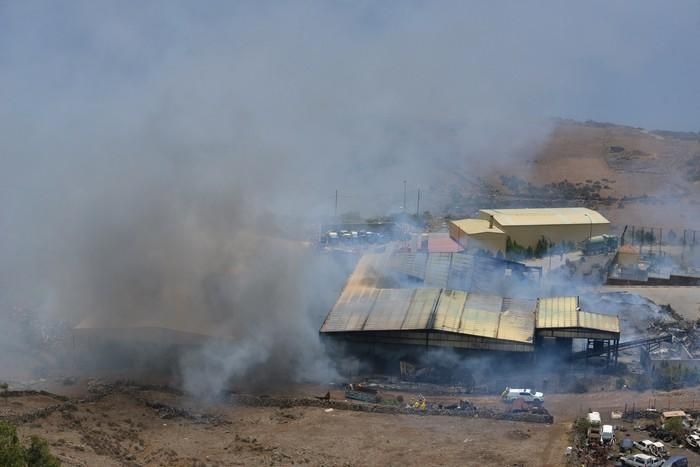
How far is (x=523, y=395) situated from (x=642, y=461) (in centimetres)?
468

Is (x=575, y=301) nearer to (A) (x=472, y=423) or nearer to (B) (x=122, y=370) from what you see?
(A) (x=472, y=423)

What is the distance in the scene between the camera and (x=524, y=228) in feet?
126

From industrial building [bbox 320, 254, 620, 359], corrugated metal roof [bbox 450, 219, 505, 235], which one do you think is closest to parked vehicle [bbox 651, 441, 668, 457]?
industrial building [bbox 320, 254, 620, 359]

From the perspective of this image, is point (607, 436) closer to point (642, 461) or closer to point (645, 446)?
point (645, 446)

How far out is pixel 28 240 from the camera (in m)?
36.0

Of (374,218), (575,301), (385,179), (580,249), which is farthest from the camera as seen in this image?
(385,179)

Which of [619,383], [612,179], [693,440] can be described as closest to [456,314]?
[619,383]

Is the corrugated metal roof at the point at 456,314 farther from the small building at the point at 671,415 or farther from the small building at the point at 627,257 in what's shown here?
the small building at the point at 627,257

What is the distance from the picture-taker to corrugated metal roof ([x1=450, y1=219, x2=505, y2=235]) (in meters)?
37.5

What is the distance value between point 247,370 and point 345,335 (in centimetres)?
280

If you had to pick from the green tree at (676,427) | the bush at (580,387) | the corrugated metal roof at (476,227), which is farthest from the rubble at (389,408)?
the corrugated metal roof at (476,227)

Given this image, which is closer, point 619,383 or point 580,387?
point 580,387

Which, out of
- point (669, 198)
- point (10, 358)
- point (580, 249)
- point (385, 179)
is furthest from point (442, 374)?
point (669, 198)

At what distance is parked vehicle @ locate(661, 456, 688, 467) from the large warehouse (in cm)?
1938
